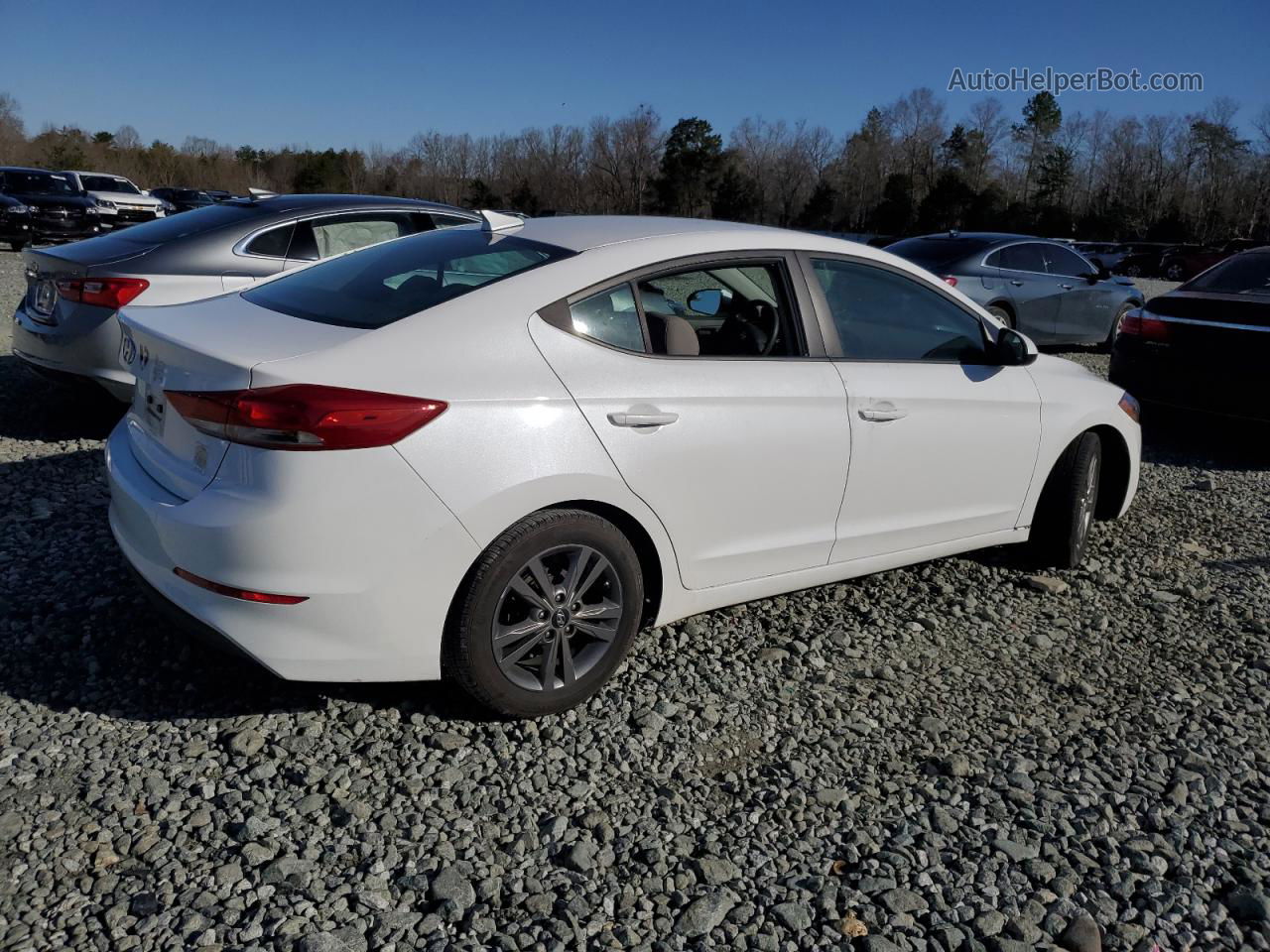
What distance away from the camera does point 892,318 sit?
13.9 feet

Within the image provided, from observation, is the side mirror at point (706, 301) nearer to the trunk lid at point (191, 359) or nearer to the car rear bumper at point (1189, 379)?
the trunk lid at point (191, 359)

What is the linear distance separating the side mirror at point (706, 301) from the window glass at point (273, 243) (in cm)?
376

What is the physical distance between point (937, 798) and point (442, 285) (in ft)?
7.33

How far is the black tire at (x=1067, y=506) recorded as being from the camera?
4824 mm

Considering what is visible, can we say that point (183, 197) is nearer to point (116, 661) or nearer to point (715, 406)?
point (116, 661)

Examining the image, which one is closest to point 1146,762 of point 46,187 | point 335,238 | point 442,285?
point 442,285

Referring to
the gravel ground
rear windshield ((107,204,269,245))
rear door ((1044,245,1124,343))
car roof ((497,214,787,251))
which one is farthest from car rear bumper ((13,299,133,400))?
rear door ((1044,245,1124,343))

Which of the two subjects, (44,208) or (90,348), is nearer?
(90,348)

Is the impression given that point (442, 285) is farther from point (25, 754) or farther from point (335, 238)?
point (335, 238)

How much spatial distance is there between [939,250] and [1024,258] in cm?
111

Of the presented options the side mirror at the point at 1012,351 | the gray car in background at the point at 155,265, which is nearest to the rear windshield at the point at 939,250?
the gray car in background at the point at 155,265

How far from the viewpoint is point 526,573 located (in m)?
3.19

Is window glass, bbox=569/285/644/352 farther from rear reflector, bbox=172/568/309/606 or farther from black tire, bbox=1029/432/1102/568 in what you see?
black tire, bbox=1029/432/1102/568

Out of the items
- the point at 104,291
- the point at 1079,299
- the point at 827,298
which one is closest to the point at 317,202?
the point at 104,291
